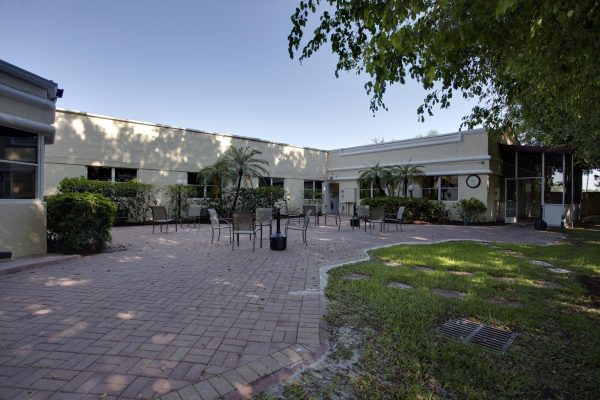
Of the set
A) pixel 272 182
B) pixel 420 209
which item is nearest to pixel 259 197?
pixel 272 182

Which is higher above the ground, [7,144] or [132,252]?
[7,144]

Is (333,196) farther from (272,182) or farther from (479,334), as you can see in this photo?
(479,334)

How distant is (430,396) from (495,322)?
194cm

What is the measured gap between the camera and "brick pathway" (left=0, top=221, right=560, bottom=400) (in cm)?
245

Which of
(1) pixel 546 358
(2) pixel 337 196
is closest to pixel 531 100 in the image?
(1) pixel 546 358

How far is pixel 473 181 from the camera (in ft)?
56.7

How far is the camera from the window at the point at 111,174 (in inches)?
589

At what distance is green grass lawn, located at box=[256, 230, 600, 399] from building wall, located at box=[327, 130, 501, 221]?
11017 mm

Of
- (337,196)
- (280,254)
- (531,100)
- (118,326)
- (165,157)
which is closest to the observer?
(118,326)

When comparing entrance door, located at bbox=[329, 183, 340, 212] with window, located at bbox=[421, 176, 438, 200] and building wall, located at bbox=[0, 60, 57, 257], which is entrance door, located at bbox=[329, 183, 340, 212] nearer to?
window, located at bbox=[421, 176, 438, 200]

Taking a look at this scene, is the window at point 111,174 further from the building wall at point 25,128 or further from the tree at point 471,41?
the tree at point 471,41

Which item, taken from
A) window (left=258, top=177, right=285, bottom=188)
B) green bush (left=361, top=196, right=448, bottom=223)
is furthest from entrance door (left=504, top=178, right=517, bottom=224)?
window (left=258, top=177, right=285, bottom=188)

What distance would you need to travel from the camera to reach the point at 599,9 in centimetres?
257

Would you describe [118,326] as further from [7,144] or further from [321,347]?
[7,144]
